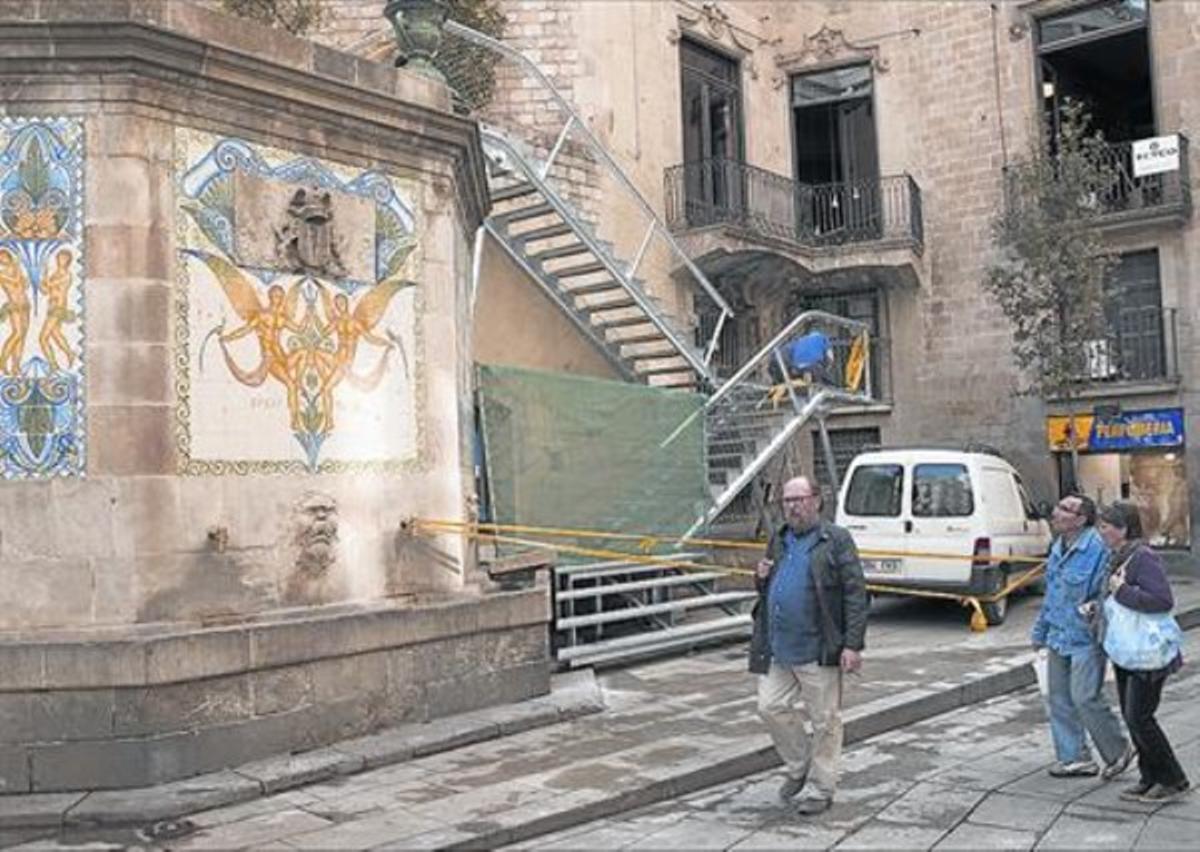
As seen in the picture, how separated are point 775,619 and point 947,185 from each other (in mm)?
16787

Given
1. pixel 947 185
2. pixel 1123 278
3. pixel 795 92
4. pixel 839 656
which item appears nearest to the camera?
pixel 839 656

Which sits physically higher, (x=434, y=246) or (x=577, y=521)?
(x=434, y=246)

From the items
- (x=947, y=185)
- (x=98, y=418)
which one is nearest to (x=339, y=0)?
(x=947, y=185)

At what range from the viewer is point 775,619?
662 centimetres

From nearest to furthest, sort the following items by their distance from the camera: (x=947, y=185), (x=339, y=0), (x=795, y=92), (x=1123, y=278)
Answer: (x=339, y=0)
(x=1123, y=278)
(x=947, y=185)
(x=795, y=92)

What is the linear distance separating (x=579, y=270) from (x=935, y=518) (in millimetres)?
5015

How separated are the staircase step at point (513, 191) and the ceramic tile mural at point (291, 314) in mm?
4960

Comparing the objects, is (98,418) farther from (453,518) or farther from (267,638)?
(453,518)

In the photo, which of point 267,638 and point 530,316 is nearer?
point 267,638

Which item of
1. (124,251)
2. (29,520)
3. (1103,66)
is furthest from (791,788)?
(1103,66)

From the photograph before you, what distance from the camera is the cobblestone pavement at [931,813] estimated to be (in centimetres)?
589

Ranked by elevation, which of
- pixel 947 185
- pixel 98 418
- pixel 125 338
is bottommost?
pixel 98 418

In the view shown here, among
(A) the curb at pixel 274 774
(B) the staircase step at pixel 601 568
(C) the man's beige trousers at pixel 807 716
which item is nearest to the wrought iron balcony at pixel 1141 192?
(B) the staircase step at pixel 601 568

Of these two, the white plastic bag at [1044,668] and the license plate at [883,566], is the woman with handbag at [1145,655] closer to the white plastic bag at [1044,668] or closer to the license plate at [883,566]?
the white plastic bag at [1044,668]
